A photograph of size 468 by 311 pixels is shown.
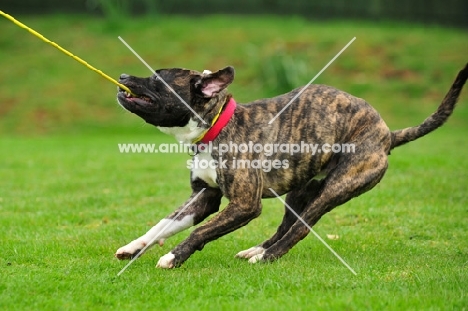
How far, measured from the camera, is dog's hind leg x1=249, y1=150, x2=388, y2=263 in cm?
725

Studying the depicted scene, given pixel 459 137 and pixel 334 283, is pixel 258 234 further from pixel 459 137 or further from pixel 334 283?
pixel 459 137

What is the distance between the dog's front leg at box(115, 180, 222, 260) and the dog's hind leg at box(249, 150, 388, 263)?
0.64m

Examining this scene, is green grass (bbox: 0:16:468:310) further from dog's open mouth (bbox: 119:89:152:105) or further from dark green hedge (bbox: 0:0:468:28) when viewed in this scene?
dark green hedge (bbox: 0:0:468:28)

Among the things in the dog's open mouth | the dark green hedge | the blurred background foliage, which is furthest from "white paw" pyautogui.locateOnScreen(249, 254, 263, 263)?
the dark green hedge

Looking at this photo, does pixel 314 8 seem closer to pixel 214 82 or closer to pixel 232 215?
pixel 214 82

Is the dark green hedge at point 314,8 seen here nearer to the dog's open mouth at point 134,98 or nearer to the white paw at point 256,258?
the dog's open mouth at point 134,98

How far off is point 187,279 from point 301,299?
1.04 meters

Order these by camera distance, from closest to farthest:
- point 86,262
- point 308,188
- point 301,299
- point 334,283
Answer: point 301,299, point 334,283, point 86,262, point 308,188

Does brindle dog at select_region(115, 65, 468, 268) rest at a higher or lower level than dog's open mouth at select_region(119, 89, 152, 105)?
lower

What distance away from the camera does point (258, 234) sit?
345 inches

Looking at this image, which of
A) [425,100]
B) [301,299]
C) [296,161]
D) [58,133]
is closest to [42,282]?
[301,299]

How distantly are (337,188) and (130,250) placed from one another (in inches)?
74.0

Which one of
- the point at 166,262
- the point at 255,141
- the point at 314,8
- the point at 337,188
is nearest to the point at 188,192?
the point at 255,141

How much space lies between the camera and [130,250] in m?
7.17
